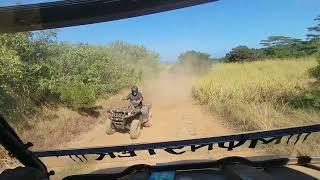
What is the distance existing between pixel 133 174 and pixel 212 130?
545 inches

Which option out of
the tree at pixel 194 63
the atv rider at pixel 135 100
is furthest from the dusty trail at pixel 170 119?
the tree at pixel 194 63

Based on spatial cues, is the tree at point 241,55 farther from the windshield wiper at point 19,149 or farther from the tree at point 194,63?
the windshield wiper at point 19,149

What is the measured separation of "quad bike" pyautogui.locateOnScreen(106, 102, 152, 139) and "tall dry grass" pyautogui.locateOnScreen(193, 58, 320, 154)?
2.95 meters

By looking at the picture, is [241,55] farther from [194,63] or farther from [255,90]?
[194,63]

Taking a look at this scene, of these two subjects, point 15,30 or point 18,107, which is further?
point 18,107

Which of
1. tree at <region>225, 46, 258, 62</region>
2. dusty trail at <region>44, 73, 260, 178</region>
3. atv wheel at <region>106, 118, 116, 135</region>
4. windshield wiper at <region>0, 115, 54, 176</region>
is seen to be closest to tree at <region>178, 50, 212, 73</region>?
dusty trail at <region>44, 73, 260, 178</region>

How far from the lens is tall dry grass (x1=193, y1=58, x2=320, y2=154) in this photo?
15.8 metres

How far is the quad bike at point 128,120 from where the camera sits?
1761cm

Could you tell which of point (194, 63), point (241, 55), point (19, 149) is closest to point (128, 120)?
point (241, 55)

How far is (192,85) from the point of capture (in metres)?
29.3

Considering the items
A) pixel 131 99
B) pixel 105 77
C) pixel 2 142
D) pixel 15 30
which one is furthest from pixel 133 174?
pixel 105 77

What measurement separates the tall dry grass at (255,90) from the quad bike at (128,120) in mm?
2946

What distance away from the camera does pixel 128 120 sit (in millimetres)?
18203

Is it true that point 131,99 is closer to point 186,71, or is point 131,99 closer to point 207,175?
point 186,71
